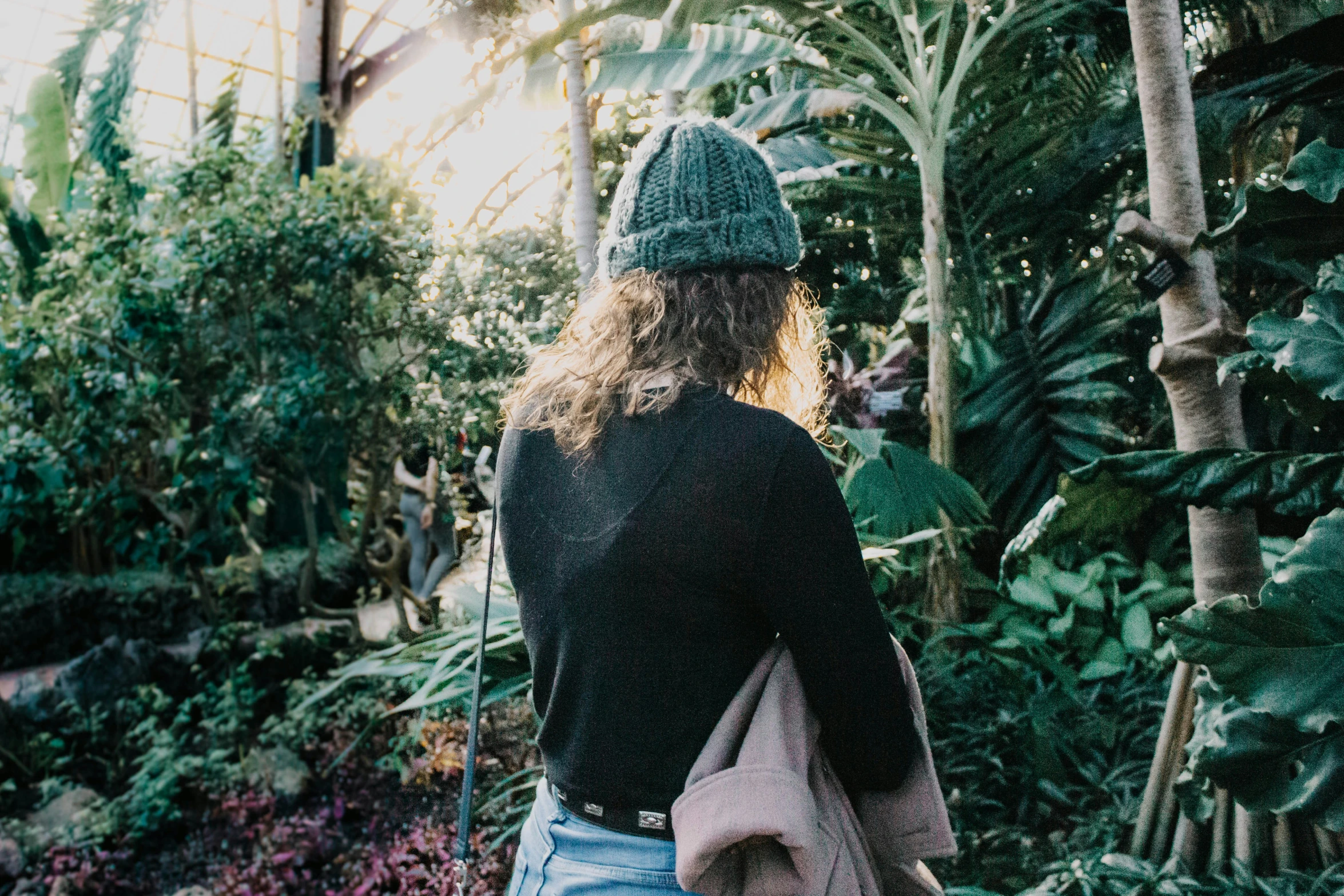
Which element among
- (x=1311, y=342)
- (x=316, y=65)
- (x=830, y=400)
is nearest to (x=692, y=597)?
(x=1311, y=342)

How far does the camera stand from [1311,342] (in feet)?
6.35

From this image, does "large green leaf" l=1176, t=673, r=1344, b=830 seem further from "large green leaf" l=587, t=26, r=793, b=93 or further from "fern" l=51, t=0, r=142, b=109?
"fern" l=51, t=0, r=142, b=109

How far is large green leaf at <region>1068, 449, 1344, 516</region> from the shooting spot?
2.06 meters

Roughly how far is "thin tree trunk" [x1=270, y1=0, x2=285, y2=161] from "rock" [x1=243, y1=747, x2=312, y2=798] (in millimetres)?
3787

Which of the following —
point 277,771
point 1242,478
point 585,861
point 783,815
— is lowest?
point 277,771

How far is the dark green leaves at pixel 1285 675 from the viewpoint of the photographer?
1.62 m

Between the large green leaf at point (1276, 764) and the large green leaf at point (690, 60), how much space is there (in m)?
2.86

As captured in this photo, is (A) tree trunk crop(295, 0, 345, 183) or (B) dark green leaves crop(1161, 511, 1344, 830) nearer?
(B) dark green leaves crop(1161, 511, 1344, 830)

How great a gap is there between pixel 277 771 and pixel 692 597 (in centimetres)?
374

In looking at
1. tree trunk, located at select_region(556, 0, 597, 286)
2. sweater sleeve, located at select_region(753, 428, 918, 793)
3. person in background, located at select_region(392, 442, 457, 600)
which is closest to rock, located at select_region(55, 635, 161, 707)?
person in background, located at select_region(392, 442, 457, 600)

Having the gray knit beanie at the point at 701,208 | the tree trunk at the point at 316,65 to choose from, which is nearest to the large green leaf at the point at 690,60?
the gray knit beanie at the point at 701,208

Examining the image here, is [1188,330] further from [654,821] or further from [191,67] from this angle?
[191,67]

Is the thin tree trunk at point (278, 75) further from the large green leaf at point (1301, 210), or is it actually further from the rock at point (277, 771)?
the large green leaf at point (1301, 210)

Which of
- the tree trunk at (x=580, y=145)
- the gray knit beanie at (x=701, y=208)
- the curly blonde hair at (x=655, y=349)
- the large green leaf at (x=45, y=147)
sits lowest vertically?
the curly blonde hair at (x=655, y=349)
